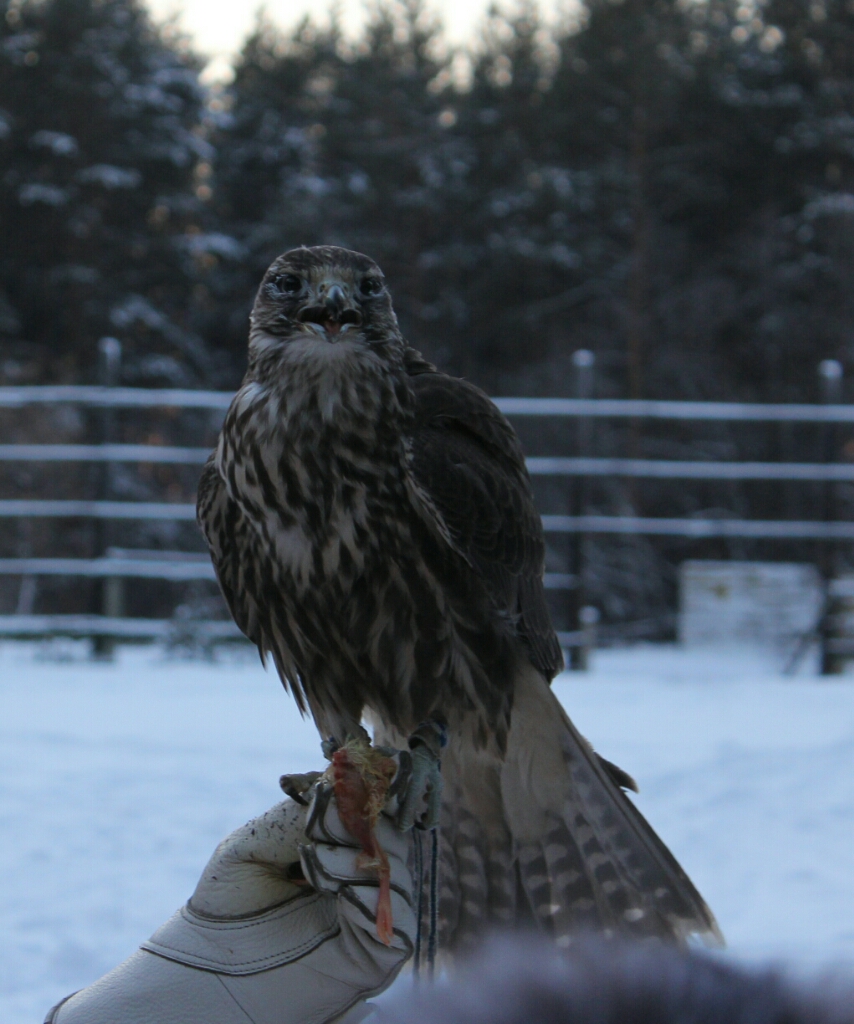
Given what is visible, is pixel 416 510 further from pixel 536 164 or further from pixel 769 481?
pixel 536 164

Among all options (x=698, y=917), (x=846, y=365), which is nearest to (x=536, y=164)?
(x=846, y=365)

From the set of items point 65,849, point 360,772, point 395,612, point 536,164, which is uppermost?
point 536,164

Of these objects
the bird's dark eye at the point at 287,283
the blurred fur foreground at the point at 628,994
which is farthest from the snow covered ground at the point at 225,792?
the blurred fur foreground at the point at 628,994

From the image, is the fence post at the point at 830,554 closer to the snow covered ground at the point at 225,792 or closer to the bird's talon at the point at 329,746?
the snow covered ground at the point at 225,792

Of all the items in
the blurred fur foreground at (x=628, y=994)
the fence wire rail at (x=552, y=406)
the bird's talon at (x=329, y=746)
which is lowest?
the bird's talon at (x=329, y=746)

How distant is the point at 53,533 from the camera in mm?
12320

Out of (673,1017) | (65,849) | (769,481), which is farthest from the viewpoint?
(769,481)

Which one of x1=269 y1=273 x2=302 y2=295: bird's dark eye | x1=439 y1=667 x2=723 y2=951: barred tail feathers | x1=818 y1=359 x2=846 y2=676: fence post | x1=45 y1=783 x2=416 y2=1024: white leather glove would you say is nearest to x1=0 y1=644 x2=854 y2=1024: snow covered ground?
x1=439 y1=667 x2=723 y2=951: barred tail feathers

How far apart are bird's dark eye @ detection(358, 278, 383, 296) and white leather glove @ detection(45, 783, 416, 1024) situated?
0.76m

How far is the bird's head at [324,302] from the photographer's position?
1.81 metres

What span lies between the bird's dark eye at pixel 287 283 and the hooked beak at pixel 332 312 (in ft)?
0.17

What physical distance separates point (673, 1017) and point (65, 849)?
2932mm

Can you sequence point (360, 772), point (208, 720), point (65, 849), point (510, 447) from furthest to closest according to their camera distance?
point (208, 720)
point (65, 849)
point (510, 447)
point (360, 772)

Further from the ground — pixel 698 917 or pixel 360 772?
pixel 360 772
